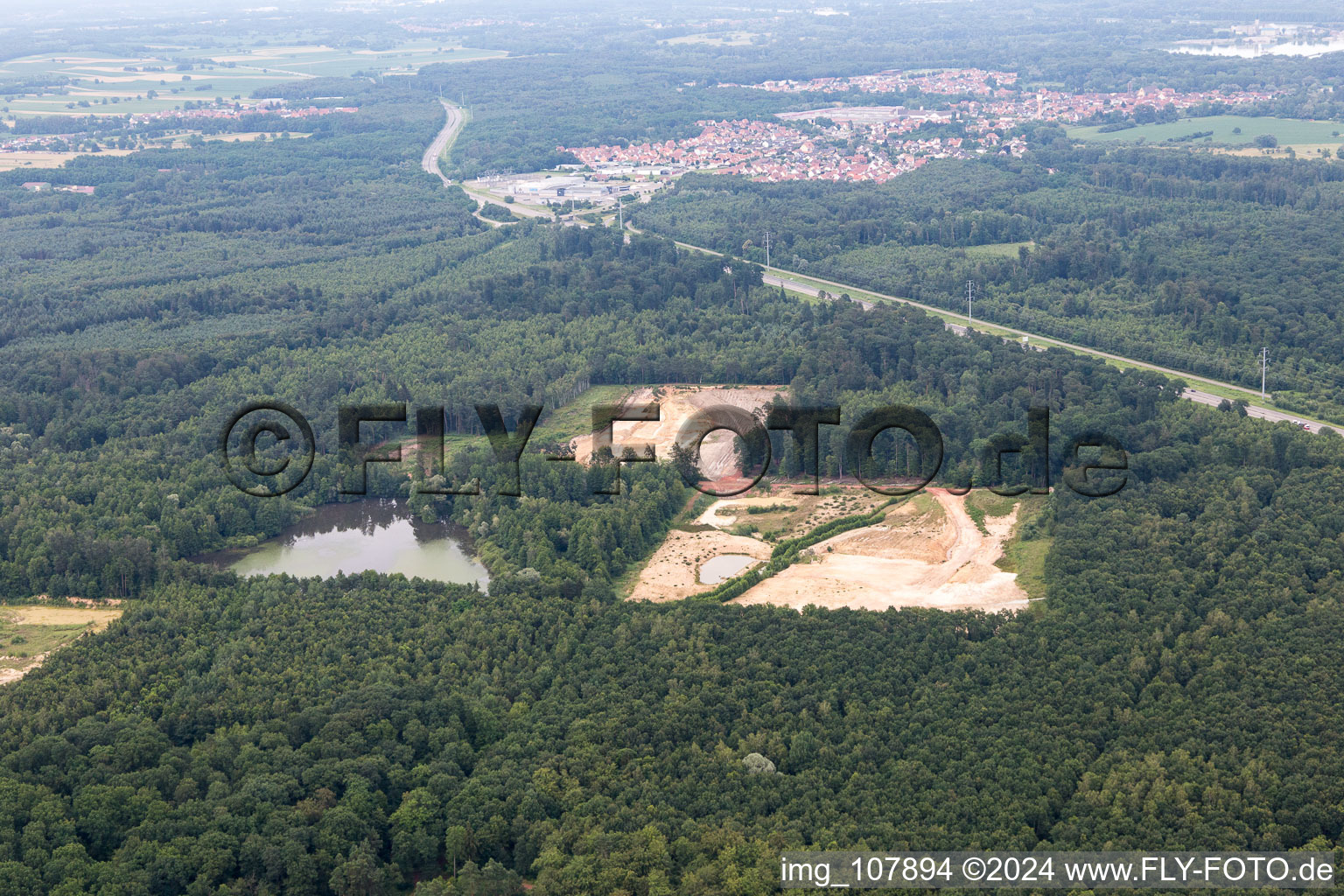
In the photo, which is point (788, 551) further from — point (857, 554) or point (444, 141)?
point (444, 141)

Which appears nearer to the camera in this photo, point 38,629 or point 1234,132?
point 38,629

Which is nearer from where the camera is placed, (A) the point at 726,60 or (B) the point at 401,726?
(B) the point at 401,726

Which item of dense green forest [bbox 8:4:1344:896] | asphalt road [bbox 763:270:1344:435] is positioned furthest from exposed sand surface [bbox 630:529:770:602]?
asphalt road [bbox 763:270:1344:435]

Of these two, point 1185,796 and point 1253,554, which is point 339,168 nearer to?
point 1253,554

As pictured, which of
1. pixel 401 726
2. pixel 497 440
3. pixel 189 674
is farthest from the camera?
pixel 497 440

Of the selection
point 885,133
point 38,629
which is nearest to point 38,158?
point 885,133

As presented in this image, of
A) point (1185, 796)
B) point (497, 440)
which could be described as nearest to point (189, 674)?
point (497, 440)
